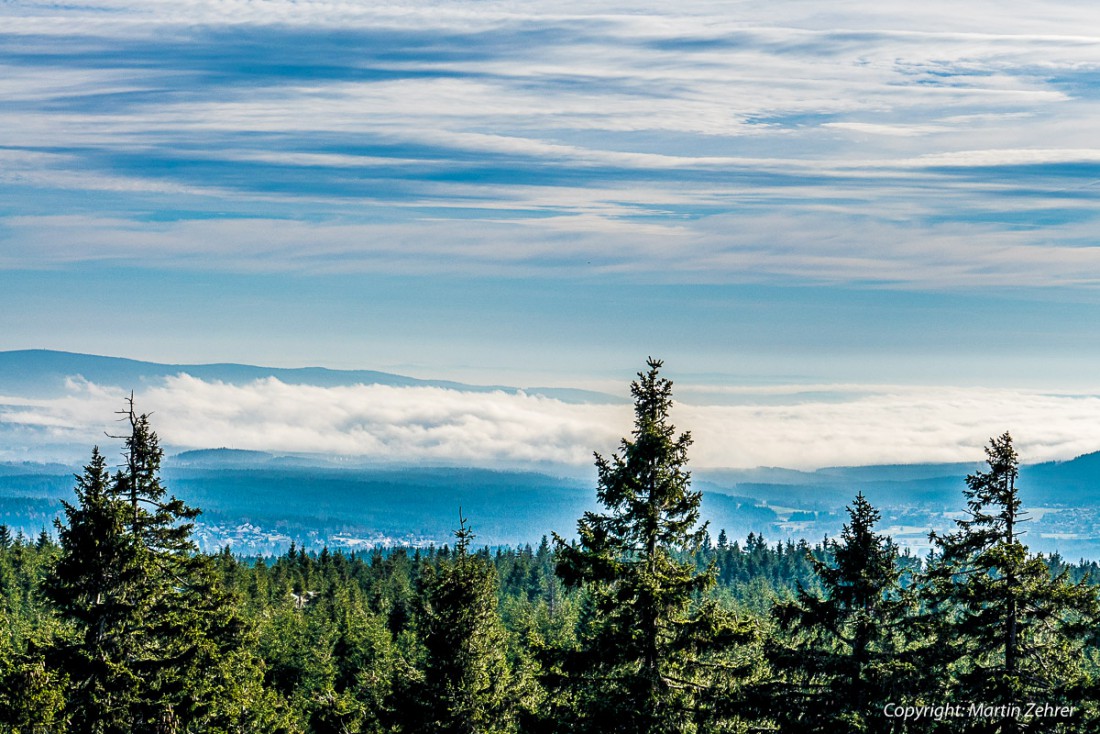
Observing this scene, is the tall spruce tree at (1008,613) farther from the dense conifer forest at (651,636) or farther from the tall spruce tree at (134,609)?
the tall spruce tree at (134,609)

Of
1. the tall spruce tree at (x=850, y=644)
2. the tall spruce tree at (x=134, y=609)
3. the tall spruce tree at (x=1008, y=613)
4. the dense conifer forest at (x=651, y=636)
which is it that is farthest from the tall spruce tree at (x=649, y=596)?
the tall spruce tree at (x=134, y=609)

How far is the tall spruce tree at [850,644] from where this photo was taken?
34.8 meters

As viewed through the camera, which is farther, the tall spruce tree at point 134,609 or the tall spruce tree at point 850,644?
the tall spruce tree at point 134,609

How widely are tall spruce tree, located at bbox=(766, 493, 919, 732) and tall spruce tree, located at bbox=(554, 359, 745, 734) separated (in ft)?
7.18

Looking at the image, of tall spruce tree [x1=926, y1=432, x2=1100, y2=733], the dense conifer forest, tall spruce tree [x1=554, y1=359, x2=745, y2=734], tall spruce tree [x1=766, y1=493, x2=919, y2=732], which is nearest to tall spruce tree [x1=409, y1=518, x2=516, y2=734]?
the dense conifer forest

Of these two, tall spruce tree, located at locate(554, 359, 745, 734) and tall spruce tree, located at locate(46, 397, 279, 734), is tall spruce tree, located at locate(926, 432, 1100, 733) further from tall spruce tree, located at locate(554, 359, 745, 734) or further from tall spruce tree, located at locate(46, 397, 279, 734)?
tall spruce tree, located at locate(46, 397, 279, 734)

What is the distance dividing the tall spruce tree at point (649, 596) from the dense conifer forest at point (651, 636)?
0.19 ft

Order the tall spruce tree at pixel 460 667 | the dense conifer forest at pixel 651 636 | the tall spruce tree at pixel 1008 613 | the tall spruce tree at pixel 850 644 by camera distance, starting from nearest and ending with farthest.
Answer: the tall spruce tree at pixel 1008 613 < the dense conifer forest at pixel 651 636 < the tall spruce tree at pixel 850 644 < the tall spruce tree at pixel 460 667

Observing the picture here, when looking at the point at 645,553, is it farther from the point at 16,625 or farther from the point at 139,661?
the point at 16,625

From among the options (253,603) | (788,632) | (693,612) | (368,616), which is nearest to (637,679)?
(693,612)

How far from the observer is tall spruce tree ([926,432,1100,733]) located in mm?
32344

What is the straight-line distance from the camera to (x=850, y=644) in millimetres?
35844

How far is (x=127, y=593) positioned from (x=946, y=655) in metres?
26.8

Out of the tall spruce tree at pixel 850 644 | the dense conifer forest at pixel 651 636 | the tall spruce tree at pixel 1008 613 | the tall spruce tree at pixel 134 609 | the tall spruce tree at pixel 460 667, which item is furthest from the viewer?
the tall spruce tree at pixel 460 667
